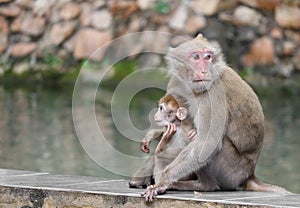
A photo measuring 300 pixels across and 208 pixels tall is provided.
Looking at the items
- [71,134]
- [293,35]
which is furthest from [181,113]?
[293,35]

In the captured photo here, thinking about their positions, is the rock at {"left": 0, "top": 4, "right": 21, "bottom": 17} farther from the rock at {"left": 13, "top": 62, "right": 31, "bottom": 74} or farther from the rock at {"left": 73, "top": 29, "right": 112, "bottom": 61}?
the rock at {"left": 73, "top": 29, "right": 112, "bottom": 61}

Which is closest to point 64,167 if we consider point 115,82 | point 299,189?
point 299,189

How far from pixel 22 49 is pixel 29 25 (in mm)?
360

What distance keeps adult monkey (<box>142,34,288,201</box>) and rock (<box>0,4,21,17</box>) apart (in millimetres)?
9857

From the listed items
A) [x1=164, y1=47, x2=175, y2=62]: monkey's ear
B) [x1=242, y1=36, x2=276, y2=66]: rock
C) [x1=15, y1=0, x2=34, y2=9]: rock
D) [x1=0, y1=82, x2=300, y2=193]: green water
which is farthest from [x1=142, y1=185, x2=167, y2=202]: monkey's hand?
[x1=15, y1=0, x2=34, y2=9]: rock

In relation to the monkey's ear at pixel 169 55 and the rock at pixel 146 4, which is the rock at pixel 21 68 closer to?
the rock at pixel 146 4

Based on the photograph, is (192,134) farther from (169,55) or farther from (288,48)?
(288,48)

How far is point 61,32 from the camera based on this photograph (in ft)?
49.7

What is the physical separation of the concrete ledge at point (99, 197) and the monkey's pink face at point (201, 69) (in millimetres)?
548

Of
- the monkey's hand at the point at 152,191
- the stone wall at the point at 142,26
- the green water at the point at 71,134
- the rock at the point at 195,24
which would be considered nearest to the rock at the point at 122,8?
the stone wall at the point at 142,26

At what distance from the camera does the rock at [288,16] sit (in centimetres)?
1396

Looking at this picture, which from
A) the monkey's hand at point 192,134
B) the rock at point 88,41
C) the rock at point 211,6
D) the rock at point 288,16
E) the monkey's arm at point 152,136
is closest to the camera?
the monkey's hand at point 192,134

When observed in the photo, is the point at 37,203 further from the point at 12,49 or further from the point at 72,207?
the point at 12,49

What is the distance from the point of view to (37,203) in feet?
18.2
